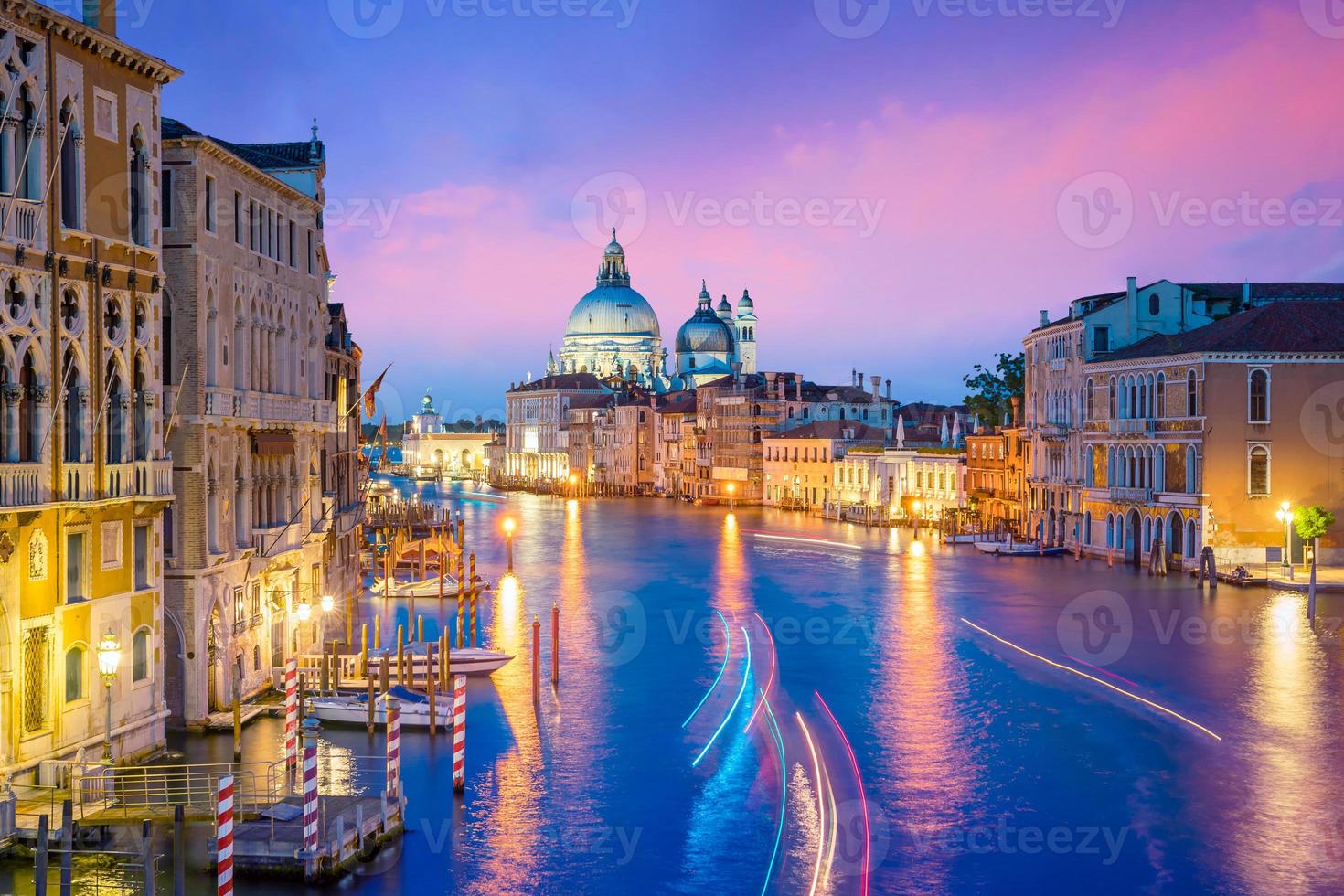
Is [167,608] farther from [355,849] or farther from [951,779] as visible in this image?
[951,779]

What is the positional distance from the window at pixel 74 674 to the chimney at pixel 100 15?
6698mm

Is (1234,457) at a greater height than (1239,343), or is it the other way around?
(1239,343)

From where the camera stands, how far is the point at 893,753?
64.6 ft

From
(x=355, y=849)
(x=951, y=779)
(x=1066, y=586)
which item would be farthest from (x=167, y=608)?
(x=1066, y=586)

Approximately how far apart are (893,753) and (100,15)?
13.5 meters

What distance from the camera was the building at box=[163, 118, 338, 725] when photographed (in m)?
18.3

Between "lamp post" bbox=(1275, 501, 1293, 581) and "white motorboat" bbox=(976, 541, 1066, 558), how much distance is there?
10820 millimetres

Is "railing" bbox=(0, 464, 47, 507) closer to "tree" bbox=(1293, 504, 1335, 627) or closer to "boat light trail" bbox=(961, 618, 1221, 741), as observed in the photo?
"boat light trail" bbox=(961, 618, 1221, 741)

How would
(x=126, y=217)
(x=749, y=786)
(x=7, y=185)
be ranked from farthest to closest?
1. (x=749, y=786)
2. (x=126, y=217)
3. (x=7, y=185)

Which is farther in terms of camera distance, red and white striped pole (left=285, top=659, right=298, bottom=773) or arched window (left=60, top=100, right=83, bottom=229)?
red and white striped pole (left=285, top=659, right=298, bottom=773)

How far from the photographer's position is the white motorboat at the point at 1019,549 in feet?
162

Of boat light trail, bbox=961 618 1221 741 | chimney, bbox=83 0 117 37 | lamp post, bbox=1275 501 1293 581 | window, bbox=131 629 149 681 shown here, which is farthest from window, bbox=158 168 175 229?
lamp post, bbox=1275 501 1293 581

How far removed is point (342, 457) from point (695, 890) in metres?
20.9

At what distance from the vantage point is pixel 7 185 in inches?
550
